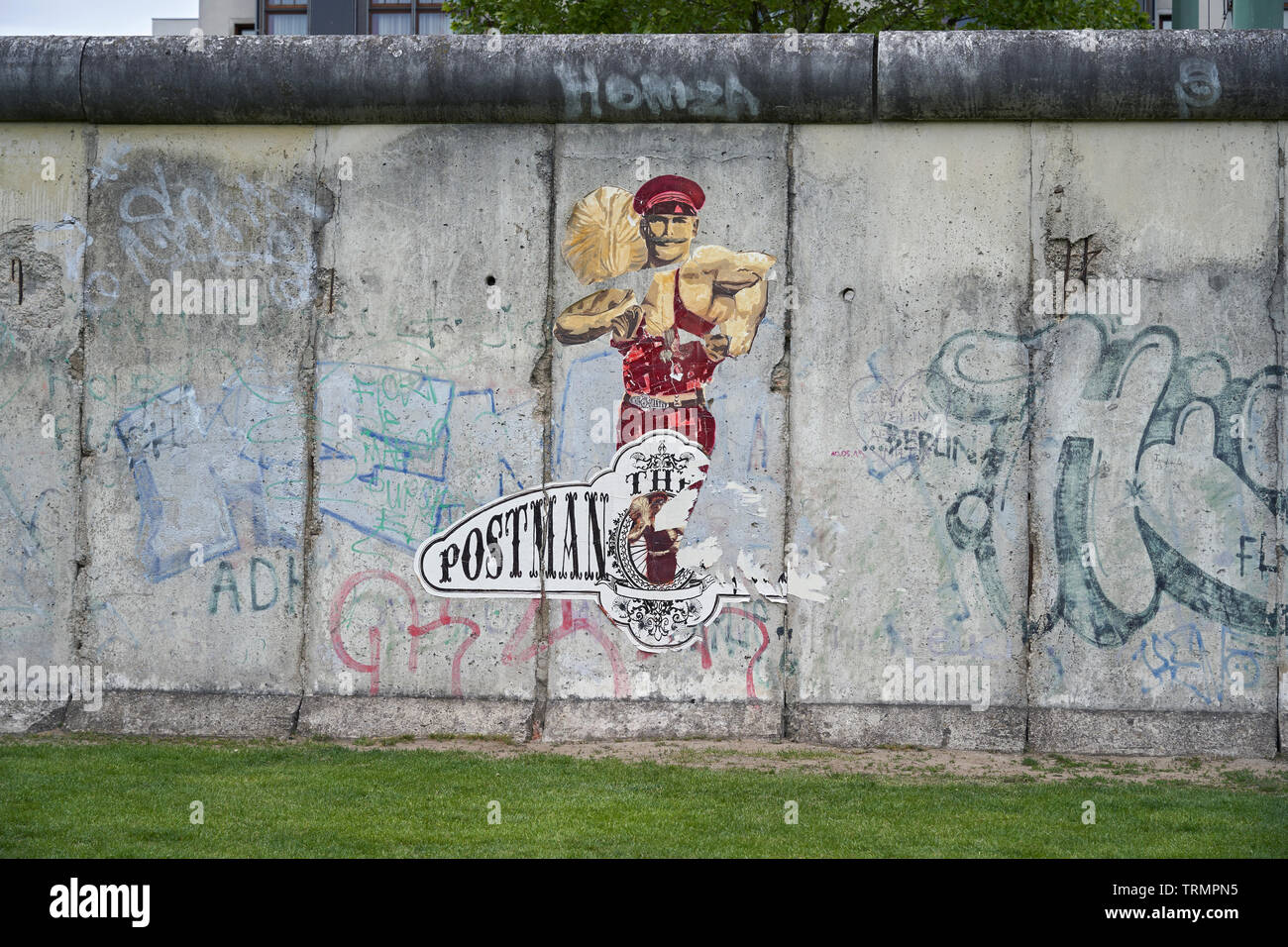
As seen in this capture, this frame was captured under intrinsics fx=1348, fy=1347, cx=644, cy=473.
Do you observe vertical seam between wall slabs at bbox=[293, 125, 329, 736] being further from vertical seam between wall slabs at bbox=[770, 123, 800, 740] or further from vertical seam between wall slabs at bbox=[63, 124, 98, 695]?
vertical seam between wall slabs at bbox=[770, 123, 800, 740]

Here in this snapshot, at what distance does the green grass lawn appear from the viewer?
5691 mm

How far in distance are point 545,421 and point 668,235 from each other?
1343mm

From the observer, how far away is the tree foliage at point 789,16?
16.0 meters

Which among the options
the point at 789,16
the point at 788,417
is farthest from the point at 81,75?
the point at 789,16

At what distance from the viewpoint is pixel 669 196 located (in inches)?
320

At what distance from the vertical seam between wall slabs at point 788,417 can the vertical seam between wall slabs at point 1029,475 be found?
135 centimetres

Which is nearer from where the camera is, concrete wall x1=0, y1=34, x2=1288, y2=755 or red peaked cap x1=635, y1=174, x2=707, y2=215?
concrete wall x1=0, y1=34, x2=1288, y2=755

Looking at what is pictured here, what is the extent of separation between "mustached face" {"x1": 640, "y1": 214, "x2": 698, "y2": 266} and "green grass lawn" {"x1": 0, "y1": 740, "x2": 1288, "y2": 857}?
2999mm

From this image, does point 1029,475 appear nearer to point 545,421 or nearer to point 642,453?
point 642,453

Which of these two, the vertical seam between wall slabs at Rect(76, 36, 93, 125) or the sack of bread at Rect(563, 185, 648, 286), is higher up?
the vertical seam between wall slabs at Rect(76, 36, 93, 125)

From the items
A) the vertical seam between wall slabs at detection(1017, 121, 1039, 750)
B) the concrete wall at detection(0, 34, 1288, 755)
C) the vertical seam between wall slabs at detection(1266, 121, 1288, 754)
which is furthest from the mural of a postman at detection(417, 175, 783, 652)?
the vertical seam between wall slabs at detection(1266, 121, 1288, 754)

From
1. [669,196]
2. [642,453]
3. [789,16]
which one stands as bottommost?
[642,453]

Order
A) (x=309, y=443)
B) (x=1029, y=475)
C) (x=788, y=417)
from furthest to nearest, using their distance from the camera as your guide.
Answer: (x=309, y=443) → (x=788, y=417) → (x=1029, y=475)

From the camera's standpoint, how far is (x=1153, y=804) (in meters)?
6.61
